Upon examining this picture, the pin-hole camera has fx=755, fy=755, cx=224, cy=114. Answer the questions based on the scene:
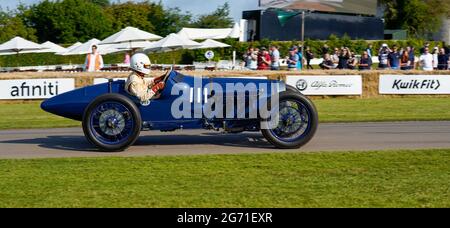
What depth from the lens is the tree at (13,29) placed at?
2544 inches

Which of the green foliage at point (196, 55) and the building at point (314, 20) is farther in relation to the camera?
the building at point (314, 20)

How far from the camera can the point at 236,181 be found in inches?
339

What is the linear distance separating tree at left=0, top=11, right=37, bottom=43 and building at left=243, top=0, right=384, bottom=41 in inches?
867

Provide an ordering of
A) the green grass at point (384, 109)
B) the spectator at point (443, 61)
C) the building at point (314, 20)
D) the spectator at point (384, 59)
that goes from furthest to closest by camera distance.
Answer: the building at point (314, 20)
the spectator at point (384, 59)
the spectator at point (443, 61)
the green grass at point (384, 109)

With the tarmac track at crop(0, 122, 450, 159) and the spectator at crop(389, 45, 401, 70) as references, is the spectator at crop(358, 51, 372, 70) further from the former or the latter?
the tarmac track at crop(0, 122, 450, 159)

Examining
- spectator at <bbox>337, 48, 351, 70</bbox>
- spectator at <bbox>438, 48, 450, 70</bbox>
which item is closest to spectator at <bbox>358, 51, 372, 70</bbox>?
spectator at <bbox>337, 48, 351, 70</bbox>

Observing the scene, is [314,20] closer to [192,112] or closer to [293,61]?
[293,61]

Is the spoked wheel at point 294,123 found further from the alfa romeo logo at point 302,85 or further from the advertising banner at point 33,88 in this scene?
the advertising banner at point 33,88

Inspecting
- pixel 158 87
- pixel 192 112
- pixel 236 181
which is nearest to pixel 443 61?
pixel 192 112

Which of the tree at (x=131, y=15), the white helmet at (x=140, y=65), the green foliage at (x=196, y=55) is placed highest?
the tree at (x=131, y=15)

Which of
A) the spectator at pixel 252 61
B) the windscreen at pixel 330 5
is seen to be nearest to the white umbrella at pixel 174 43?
the spectator at pixel 252 61

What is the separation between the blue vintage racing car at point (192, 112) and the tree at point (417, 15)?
61776 mm

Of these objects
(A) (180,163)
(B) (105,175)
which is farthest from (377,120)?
(B) (105,175)

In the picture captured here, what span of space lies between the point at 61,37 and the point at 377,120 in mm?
56056
